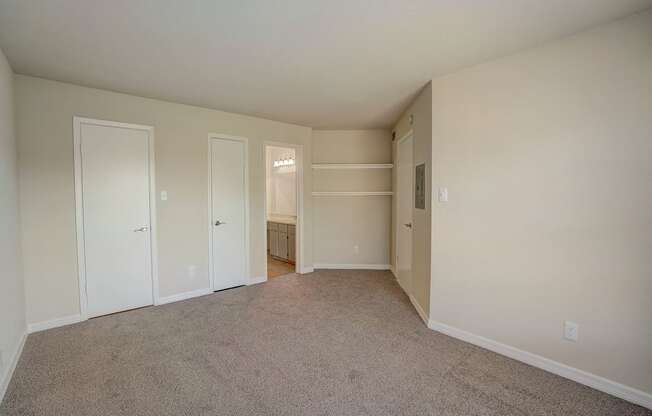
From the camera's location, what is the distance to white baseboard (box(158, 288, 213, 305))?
3.62m

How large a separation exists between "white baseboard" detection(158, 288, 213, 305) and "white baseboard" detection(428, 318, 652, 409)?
283cm

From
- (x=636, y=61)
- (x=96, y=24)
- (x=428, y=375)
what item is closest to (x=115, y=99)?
(x=96, y=24)

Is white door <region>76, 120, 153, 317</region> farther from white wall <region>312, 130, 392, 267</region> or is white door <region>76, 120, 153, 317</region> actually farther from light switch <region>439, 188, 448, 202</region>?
light switch <region>439, 188, 448, 202</region>

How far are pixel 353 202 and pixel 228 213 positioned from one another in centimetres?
209

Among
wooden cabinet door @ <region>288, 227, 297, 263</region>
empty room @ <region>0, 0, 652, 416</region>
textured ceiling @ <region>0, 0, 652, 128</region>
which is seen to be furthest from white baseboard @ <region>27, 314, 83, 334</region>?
wooden cabinet door @ <region>288, 227, 297, 263</region>

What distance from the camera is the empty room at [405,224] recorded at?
6.24ft

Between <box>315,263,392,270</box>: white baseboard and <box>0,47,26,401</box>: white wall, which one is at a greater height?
<box>0,47,26,401</box>: white wall

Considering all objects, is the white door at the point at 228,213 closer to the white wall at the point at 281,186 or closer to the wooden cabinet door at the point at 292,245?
the wooden cabinet door at the point at 292,245

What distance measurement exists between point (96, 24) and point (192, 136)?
6.07ft

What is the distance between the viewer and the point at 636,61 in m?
1.89

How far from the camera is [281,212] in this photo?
657 cm

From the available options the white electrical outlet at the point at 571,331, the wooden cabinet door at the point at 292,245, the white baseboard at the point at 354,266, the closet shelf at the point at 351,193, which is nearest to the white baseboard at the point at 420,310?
the white electrical outlet at the point at 571,331

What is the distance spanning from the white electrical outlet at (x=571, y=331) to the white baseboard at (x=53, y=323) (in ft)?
14.1

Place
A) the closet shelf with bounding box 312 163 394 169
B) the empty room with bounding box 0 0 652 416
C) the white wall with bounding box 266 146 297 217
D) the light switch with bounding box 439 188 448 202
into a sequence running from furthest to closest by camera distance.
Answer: the white wall with bounding box 266 146 297 217 → the closet shelf with bounding box 312 163 394 169 → the light switch with bounding box 439 188 448 202 → the empty room with bounding box 0 0 652 416
